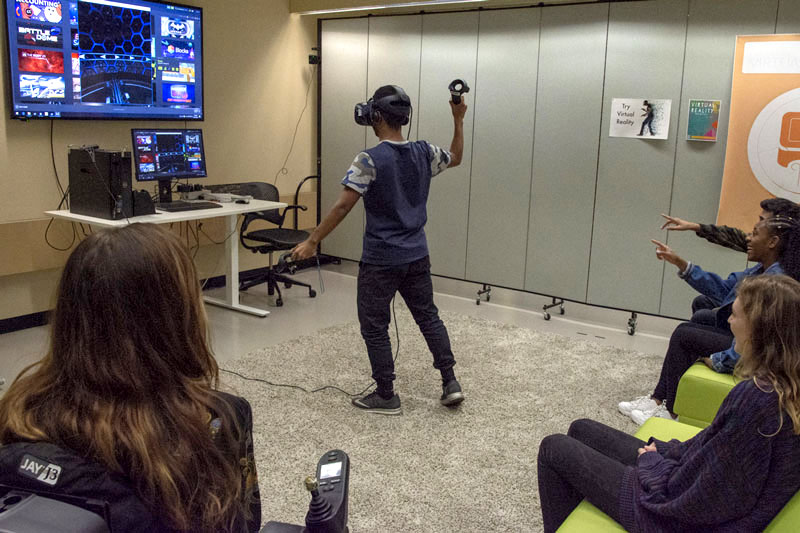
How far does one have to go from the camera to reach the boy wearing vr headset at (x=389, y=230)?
326 cm

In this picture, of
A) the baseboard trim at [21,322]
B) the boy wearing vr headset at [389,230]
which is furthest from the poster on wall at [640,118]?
the baseboard trim at [21,322]

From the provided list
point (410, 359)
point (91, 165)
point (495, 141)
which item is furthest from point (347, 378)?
point (495, 141)

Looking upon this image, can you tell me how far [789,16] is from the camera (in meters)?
4.27

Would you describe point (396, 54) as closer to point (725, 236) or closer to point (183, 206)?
point (183, 206)

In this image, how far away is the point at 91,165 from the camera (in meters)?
4.30

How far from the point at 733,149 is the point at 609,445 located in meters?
3.06

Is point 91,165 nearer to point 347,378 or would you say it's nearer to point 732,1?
point 347,378

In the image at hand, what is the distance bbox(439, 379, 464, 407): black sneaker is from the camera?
11.6 feet

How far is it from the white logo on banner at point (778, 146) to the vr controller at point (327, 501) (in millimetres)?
4109

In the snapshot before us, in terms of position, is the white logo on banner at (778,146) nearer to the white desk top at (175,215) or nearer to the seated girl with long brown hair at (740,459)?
the seated girl with long brown hair at (740,459)

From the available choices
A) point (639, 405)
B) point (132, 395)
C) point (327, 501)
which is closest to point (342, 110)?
point (639, 405)

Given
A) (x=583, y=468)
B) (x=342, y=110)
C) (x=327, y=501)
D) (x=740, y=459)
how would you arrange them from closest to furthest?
(x=327, y=501), (x=740, y=459), (x=583, y=468), (x=342, y=110)

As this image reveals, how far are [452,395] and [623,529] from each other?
1.71 metres

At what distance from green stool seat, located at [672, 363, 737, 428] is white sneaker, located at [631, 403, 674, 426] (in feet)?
1.29
